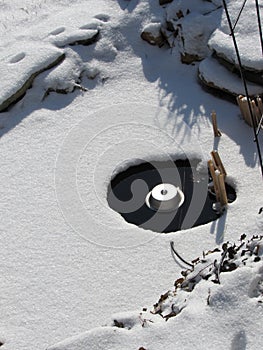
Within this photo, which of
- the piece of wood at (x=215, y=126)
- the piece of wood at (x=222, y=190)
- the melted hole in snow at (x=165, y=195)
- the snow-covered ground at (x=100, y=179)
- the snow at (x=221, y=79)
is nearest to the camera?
the snow-covered ground at (x=100, y=179)

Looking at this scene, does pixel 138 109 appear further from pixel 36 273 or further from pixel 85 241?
pixel 36 273

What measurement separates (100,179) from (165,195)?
0.72 metres

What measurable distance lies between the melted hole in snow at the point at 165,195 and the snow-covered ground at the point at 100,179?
0.12m

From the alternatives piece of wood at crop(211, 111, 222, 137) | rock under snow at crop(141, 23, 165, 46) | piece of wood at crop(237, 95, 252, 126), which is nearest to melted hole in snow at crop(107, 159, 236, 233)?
piece of wood at crop(211, 111, 222, 137)

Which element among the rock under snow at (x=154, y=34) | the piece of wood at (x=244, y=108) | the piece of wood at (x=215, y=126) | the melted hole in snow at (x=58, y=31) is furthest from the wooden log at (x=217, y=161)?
the melted hole in snow at (x=58, y=31)

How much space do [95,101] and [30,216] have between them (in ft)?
5.68

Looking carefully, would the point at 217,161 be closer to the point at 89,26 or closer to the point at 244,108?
the point at 244,108

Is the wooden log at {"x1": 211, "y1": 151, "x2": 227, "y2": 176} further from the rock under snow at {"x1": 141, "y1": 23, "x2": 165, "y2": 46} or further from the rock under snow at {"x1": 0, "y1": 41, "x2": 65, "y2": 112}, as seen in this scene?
the rock under snow at {"x1": 0, "y1": 41, "x2": 65, "y2": 112}

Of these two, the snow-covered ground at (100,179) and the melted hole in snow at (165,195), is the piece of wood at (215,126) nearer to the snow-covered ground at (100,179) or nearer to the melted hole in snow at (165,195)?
the snow-covered ground at (100,179)

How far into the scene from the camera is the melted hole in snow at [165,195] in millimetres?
5473

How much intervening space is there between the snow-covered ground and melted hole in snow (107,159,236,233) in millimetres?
117

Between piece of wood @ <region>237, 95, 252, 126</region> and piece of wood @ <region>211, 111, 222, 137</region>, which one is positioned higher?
piece of wood @ <region>237, 95, 252, 126</region>

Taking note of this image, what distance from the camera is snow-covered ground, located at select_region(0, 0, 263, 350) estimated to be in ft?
12.4

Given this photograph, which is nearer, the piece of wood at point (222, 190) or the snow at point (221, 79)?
the piece of wood at point (222, 190)
